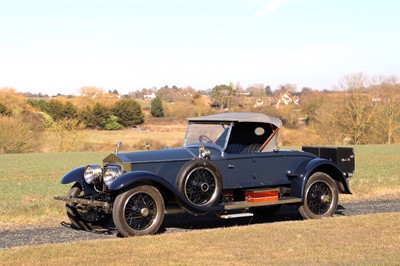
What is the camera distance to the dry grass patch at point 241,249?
6949 millimetres

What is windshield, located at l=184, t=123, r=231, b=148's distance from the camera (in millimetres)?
10453

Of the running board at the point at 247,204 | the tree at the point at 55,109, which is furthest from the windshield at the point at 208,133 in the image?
the tree at the point at 55,109

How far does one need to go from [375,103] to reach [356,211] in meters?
50.2

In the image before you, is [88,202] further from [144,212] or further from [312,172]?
[312,172]

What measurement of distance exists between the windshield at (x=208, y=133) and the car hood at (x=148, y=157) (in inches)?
23.2

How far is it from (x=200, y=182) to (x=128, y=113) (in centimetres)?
6907

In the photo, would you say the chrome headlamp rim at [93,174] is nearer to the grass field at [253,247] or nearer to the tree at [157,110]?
the grass field at [253,247]

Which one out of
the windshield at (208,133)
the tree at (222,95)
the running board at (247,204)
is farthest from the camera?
the tree at (222,95)

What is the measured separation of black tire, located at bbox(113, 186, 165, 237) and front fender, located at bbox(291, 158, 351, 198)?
2.68 m

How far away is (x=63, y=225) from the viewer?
10766mm

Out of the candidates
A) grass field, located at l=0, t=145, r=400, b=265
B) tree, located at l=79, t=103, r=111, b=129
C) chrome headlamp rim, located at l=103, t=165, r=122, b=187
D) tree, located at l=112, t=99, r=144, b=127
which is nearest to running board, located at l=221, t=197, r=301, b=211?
grass field, located at l=0, t=145, r=400, b=265

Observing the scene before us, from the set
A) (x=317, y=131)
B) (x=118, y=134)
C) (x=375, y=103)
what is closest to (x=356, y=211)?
(x=317, y=131)

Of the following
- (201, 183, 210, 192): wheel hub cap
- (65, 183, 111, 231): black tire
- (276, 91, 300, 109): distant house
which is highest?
(276, 91, 300, 109): distant house

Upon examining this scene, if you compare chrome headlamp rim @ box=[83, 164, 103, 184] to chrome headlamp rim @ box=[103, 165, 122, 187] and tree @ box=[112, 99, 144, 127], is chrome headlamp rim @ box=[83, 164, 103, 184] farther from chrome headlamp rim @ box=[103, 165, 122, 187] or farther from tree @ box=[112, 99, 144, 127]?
tree @ box=[112, 99, 144, 127]
